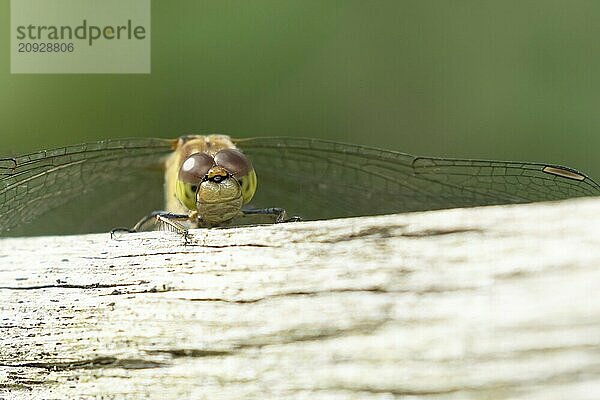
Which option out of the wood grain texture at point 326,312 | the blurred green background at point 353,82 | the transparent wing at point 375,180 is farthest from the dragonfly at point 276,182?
the wood grain texture at point 326,312

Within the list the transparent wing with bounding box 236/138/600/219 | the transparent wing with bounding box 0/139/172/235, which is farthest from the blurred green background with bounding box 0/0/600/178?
the transparent wing with bounding box 236/138/600/219

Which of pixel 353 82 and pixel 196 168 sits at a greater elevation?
pixel 353 82

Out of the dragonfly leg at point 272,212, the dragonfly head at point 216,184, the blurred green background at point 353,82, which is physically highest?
the blurred green background at point 353,82

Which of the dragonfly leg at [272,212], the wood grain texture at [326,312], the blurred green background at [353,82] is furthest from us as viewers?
the blurred green background at [353,82]

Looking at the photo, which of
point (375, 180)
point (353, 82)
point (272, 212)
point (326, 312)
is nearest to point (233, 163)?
point (272, 212)

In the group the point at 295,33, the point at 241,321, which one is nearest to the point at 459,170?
the point at 241,321

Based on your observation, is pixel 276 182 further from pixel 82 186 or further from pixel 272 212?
pixel 82 186

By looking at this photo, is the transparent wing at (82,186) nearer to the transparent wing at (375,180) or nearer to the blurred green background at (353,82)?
the transparent wing at (375,180)
